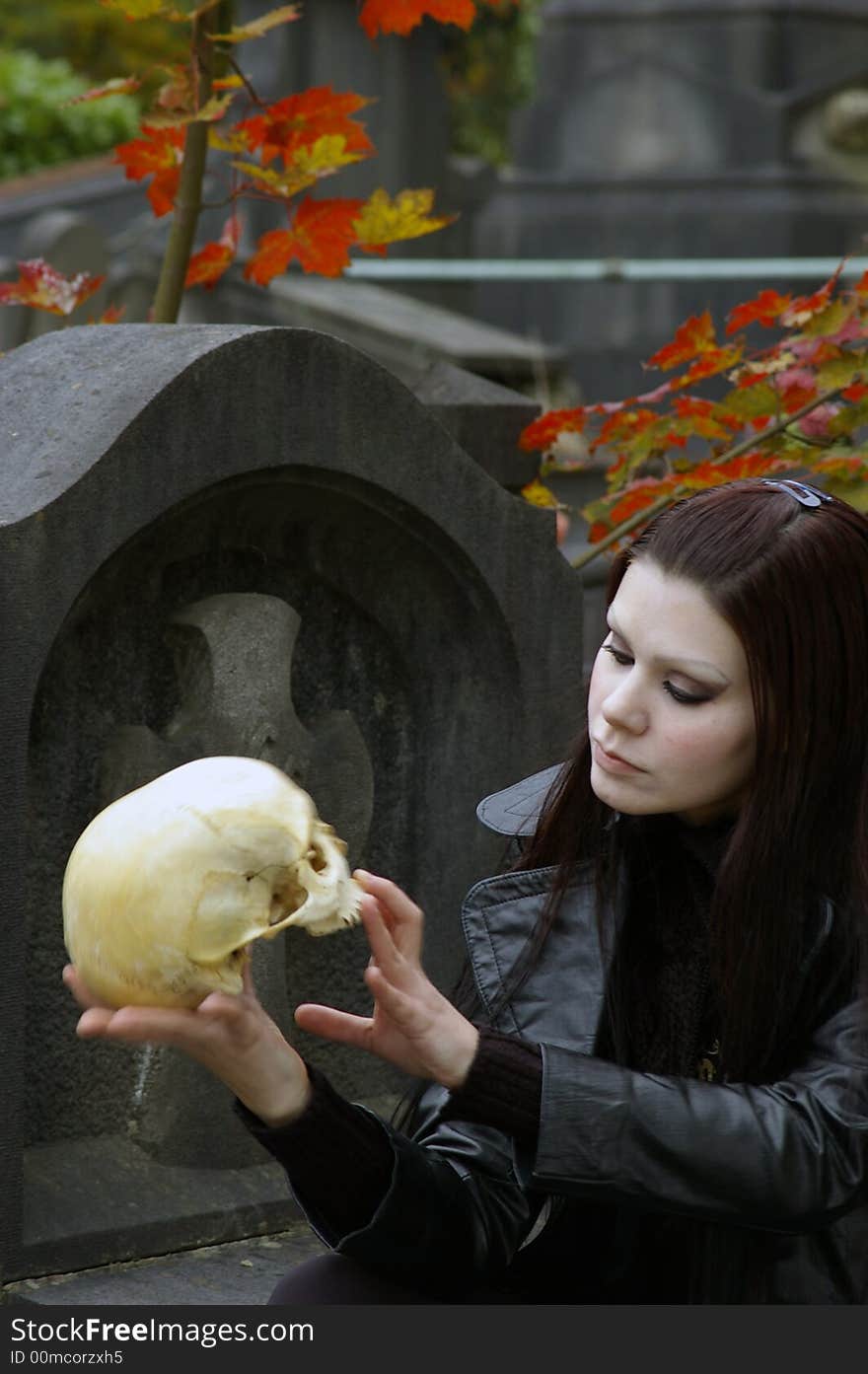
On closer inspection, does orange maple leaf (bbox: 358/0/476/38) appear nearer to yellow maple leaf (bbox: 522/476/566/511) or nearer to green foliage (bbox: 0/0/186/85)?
yellow maple leaf (bbox: 522/476/566/511)

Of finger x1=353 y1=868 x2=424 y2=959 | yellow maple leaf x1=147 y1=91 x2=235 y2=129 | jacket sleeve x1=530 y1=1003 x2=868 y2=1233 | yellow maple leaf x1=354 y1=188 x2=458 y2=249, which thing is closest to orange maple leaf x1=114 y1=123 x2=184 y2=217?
yellow maple leaf x1=147 y1=91 x2=235 y2=129

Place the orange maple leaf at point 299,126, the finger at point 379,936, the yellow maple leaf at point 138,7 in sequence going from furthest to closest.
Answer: the orange maple leaf at point 299,126
the yellow maple leaf at point 138,7
the finger at point 379,936

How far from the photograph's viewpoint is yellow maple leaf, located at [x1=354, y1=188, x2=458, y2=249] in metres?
3.83

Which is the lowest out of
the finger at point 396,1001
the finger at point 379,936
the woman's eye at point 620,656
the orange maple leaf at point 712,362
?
the finger at point 396,1001

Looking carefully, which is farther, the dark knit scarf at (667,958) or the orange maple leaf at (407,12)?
the orange maple leaf at (407,12)

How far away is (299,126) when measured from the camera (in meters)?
3.82

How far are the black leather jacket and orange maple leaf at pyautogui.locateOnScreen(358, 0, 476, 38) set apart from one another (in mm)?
1698

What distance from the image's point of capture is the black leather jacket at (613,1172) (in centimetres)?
212

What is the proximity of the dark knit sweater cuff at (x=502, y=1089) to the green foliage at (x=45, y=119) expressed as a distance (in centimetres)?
1424

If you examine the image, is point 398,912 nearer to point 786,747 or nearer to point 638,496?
point 786,747

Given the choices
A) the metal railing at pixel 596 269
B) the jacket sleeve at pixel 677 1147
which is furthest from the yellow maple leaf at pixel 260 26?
the metal railing at pixel 596 269

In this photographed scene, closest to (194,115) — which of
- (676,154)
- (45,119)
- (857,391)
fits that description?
(857,391)

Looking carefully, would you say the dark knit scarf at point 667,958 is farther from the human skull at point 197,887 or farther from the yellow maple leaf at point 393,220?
the yellow maple leaf at point 393,220

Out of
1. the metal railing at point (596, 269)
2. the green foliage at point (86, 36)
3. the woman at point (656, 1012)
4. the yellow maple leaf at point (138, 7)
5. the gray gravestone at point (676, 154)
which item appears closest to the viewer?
the woman at point (656, 1012)
